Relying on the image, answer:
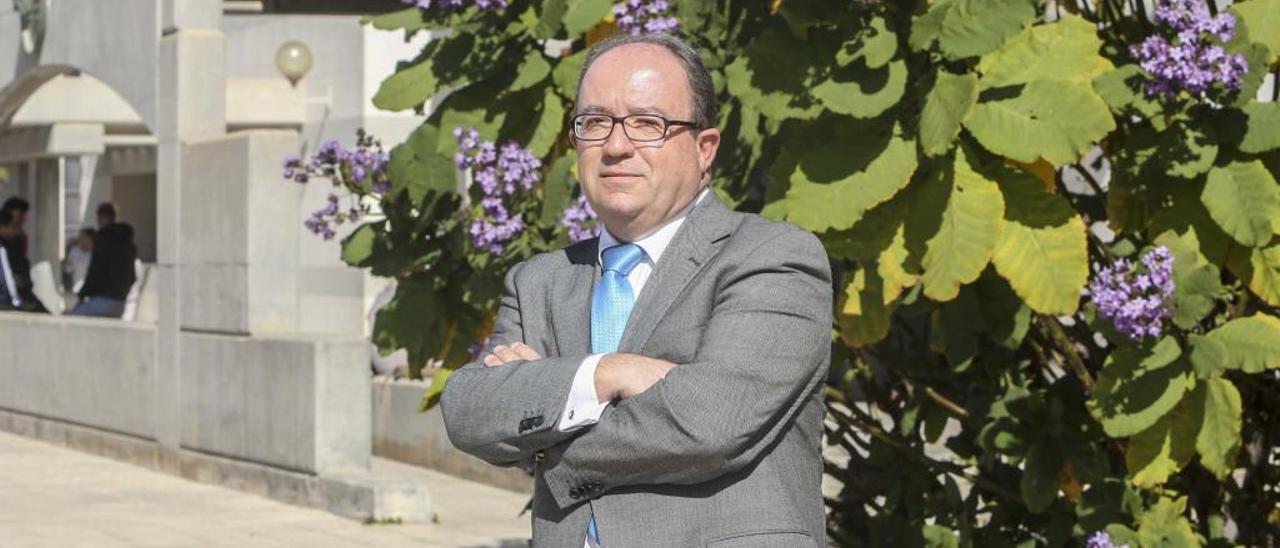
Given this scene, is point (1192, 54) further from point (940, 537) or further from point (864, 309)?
point (940, 537)

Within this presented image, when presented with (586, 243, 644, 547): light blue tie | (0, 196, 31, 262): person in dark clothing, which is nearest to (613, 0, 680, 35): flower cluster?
(586, 243, 644, 547): light blue tie

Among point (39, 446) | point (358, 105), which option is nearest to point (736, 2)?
point (39, 446)

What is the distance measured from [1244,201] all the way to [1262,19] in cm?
51

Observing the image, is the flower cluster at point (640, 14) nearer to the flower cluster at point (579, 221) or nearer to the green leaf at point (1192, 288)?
the flower cluster at point (579, 221)

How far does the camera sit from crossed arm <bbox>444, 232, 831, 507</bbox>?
310 cm

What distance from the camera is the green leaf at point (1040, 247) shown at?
584cm

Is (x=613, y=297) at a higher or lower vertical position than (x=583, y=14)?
lower

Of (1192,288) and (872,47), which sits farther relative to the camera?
(872,47)

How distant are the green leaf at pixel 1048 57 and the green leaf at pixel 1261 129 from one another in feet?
1.32

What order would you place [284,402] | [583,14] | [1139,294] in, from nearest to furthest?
1. [1139,294]
2. [583,14]
3. [284,402]

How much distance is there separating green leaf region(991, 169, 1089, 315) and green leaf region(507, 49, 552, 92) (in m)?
1.65

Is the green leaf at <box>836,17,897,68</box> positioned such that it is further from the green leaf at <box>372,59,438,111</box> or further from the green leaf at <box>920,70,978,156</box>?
the green leaf at <box>372,59,438,111</box>

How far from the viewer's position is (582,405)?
3170 millimetres

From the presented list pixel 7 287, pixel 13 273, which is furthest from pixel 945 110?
pixel 13 273
